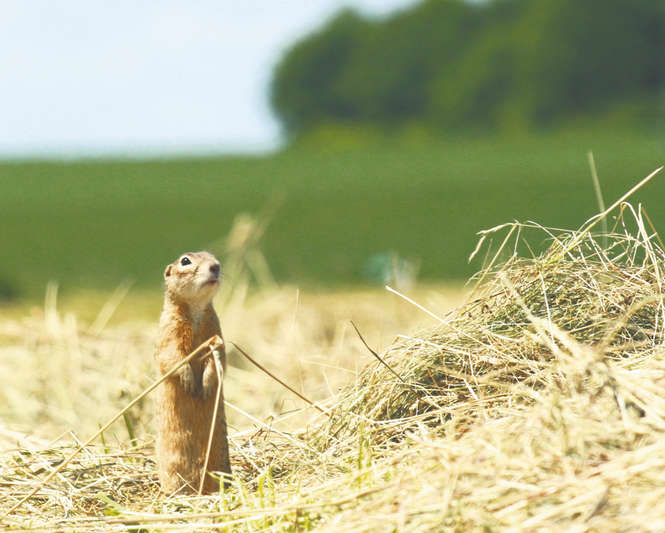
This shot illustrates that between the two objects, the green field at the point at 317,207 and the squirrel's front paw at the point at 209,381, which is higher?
the squirrel's front paw at the point at 209,381

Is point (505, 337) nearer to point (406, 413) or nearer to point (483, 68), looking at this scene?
point (406, 413)

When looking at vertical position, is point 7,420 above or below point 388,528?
below

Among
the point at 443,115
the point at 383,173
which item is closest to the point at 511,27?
the point at 443,115

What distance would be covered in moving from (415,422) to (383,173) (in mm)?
29696

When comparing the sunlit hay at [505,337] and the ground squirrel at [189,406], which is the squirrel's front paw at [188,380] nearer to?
the ground squirrel at [189,406]

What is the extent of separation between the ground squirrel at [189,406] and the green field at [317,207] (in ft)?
12.5

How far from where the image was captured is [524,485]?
83.8 inches

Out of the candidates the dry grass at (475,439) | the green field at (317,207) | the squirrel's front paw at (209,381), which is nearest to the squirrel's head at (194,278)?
the squirrel's front paw at (209,381)

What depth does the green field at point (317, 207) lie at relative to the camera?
500 inches

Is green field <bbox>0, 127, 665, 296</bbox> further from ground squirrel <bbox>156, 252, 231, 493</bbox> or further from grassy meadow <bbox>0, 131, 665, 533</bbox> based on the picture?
ground squirrel <bbox>156, 252, 231, 493</bbox>

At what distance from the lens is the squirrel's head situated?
2855 mm

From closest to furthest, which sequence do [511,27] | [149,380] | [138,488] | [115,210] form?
[138,488] < [149,380] < [115,210] < [511,27]

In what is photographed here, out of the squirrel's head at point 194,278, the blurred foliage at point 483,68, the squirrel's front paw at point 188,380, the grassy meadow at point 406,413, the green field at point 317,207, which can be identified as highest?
the blurred foliage at point 483,68

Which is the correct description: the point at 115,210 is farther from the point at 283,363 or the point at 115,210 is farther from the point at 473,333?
the point at 473,333
